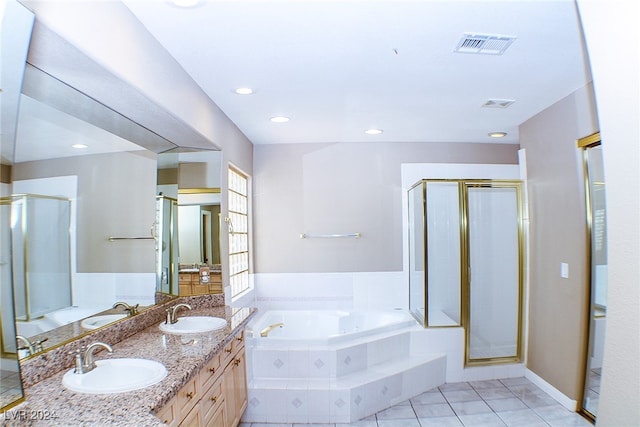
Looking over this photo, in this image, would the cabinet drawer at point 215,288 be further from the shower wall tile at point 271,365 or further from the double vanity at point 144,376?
the shower wall tile at point 271,365

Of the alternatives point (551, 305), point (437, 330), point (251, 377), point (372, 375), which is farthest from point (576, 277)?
point (251, 377)

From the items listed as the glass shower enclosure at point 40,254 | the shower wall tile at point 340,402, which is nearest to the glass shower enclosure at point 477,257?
the shower wall tile at point 340,402

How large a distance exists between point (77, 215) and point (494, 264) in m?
3.47

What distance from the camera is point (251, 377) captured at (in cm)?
297

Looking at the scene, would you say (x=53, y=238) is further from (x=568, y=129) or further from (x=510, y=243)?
(x=510, y=243)

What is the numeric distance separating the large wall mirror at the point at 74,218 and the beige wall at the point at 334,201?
1539mm

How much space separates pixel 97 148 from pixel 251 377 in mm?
1964

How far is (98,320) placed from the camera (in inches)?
77.5

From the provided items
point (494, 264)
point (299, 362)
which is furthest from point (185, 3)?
point (494, 264)

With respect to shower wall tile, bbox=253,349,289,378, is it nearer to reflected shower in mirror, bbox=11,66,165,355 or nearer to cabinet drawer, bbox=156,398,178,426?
reflected shower in mirror, bbox=11,66,165,355

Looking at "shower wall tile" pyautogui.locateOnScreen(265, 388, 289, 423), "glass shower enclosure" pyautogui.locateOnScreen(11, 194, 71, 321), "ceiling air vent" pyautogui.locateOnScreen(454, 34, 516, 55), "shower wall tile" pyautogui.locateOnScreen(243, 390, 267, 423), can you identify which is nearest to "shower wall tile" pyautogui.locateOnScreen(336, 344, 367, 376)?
"shower wall tile" pyautogui.locateOnScreen(265, 388, 289, 423)

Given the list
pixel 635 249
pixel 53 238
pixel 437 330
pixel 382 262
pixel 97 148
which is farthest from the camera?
pixel 382 262

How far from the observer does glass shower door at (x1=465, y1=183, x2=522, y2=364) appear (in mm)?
3705

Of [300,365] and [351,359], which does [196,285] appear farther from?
[351,359]
